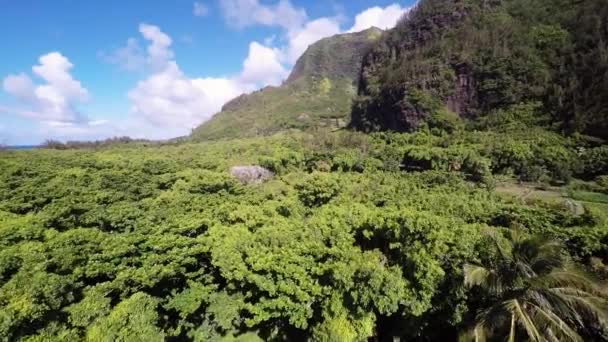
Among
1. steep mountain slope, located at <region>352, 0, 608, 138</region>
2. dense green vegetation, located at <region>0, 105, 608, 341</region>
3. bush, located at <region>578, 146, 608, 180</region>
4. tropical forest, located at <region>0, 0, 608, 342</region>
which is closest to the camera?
tropical forest, located at <region>0, 0, 608, 342</region>

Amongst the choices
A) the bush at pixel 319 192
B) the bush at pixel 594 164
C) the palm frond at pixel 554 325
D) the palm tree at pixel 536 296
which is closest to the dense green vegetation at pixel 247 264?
the palm tree at pixel 536 296

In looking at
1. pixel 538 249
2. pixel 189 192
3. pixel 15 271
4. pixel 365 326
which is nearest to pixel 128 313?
pixel 15 271

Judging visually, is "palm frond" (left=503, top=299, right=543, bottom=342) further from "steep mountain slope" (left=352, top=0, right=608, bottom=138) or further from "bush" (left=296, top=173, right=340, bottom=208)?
"steep mountain slope" (left=352, top=0, right=608, bottom=138)

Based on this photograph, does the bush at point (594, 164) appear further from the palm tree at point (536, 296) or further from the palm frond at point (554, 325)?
the palm frond at point (554, 325)

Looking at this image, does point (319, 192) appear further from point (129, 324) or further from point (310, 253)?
point (129, 324)

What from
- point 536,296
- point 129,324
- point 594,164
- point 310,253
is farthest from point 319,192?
point 594,164

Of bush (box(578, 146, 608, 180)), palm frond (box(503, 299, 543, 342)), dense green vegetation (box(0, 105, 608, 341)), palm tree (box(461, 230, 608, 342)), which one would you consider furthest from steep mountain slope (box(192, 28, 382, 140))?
palm frond (box(503, 299, 543, 342))
